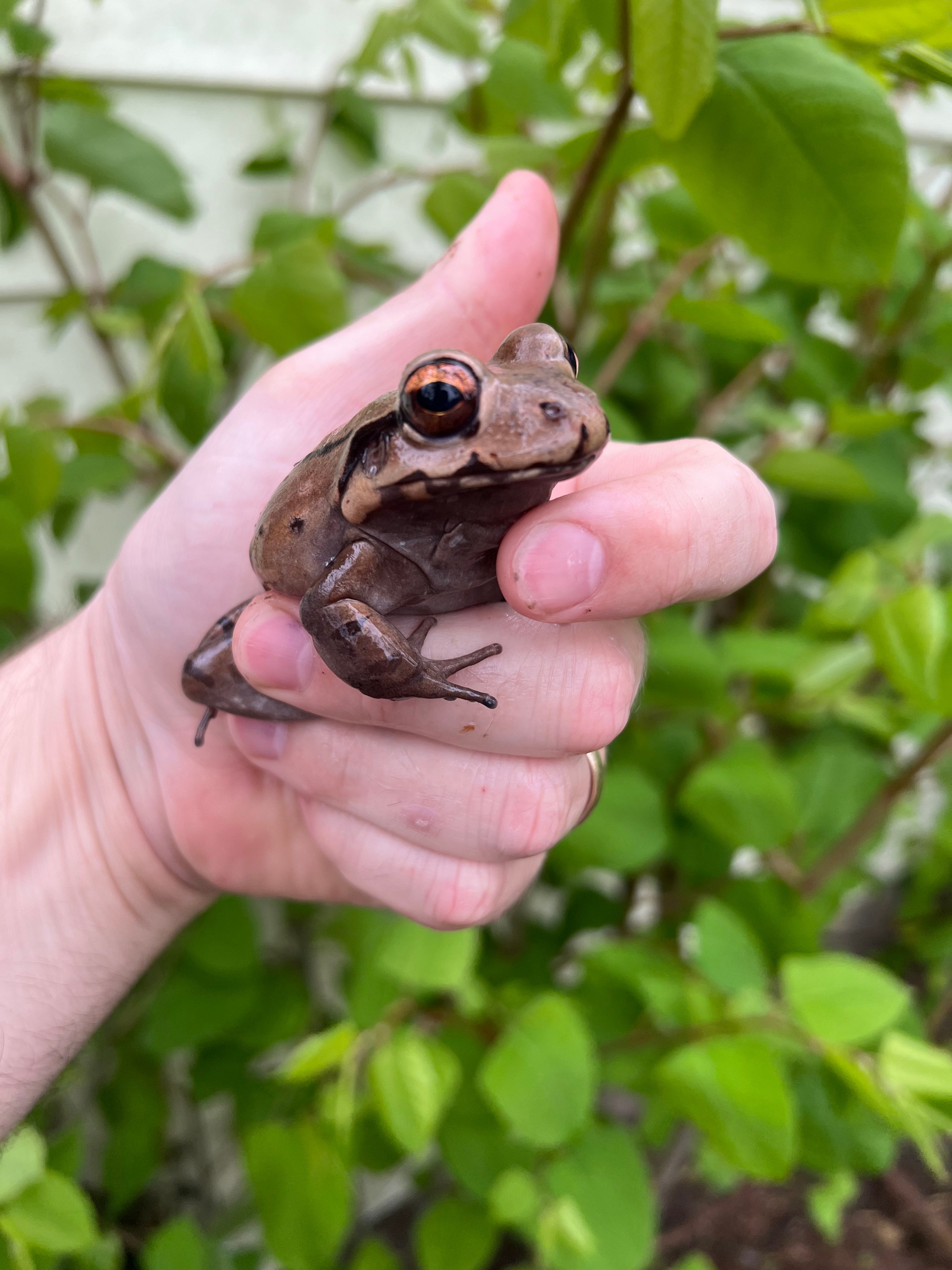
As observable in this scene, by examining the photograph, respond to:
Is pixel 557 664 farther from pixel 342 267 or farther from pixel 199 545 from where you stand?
pixel 342 267

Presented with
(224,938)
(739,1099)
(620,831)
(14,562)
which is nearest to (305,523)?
(14,562)

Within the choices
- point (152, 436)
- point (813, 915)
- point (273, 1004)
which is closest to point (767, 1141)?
point (813, 915)

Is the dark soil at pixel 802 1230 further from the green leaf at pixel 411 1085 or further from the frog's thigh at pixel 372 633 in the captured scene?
the frog's thigh at pixel 372 633

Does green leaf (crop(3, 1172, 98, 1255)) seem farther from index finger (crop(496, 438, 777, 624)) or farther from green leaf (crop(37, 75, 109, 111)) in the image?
green leaf (crop(37, 75, 109, 111))

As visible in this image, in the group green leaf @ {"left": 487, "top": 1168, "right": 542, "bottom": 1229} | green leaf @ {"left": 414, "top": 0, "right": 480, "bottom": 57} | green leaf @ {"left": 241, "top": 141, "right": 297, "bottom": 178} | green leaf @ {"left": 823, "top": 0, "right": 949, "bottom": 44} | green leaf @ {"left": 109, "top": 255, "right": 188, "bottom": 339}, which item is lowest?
green leaf @ {"left": 487, "top": 1168, "right": 542, "bottom": 1229}

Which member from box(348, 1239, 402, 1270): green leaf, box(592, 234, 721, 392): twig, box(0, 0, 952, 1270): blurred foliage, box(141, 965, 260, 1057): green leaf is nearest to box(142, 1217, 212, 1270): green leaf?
box(0, 0, 952, 1270): blurred foliage
